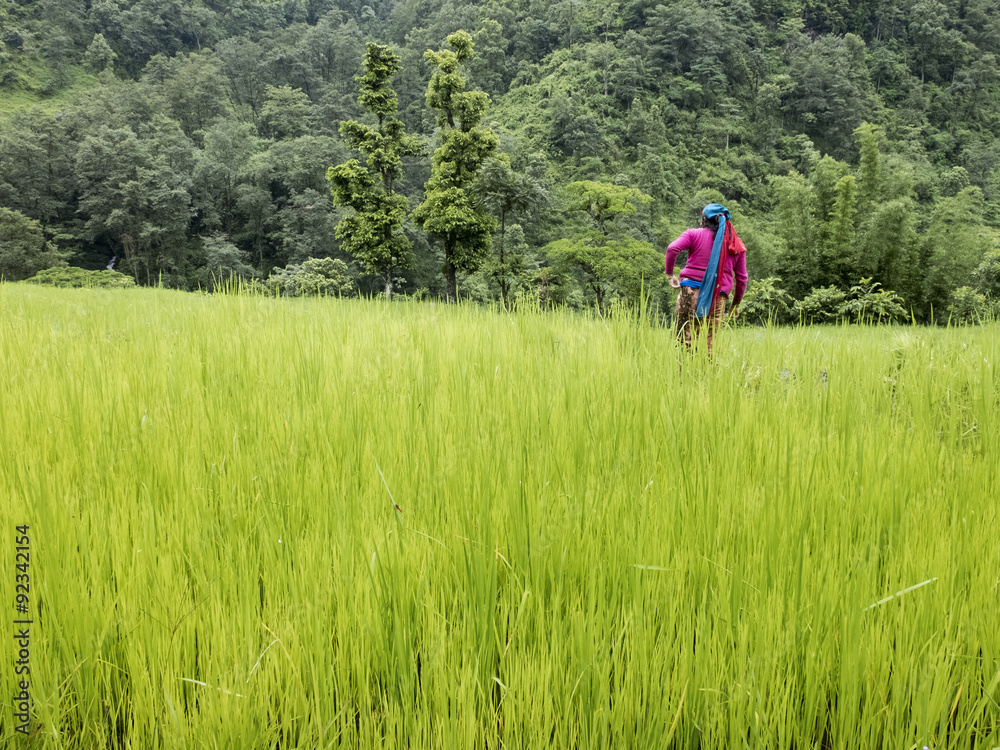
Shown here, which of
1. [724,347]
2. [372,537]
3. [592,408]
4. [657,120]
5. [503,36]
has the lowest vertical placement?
[372,537]

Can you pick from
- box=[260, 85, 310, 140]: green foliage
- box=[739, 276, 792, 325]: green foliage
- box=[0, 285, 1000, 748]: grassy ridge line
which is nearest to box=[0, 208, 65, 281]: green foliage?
box=[260, 85, 310, 140]: green foliage

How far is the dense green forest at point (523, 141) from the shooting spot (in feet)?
64.9

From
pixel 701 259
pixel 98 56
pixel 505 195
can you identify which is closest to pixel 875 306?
pixel 701 259

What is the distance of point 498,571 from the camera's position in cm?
114

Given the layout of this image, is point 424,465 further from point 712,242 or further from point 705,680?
point 712,242

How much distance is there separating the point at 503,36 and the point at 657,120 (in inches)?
1007

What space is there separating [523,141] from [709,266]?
51779 millimetres

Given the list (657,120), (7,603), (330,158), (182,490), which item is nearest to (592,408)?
(182,490)

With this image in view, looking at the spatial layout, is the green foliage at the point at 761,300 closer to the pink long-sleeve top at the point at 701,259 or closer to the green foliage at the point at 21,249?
the pink long-sleeve top at the point at 701,259

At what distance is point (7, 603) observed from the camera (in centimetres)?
98

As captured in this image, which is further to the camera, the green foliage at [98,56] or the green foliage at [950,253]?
the green foliage at [98,56]

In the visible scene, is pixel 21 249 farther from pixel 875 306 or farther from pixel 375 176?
pixel 875 306

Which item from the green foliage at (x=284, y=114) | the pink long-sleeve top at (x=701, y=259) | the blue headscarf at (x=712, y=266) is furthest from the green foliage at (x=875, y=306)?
the green foliage at (x=284, y=114)

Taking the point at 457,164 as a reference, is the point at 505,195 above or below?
below
